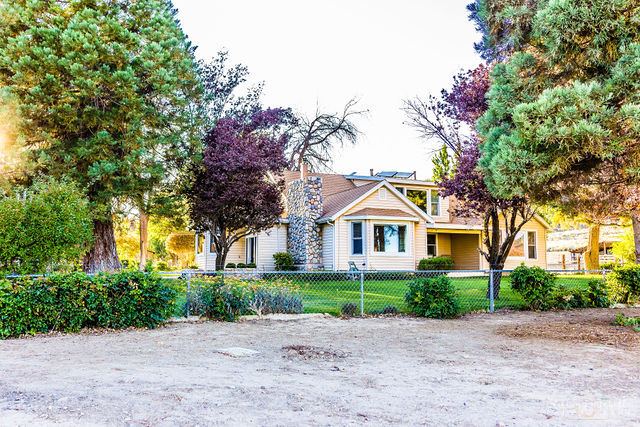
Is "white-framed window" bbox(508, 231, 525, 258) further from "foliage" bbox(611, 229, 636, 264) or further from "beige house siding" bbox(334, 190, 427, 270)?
"beige house siding" bbox(334, 190, 427, 270)

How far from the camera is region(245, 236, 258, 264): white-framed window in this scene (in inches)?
936

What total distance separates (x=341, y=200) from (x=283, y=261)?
383 cm

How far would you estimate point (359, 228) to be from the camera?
21.0m

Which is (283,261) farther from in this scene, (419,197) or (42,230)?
(42,230)

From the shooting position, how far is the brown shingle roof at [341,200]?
69.8ft

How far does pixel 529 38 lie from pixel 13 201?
32.2ft

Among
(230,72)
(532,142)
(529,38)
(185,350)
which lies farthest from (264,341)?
(230,72)

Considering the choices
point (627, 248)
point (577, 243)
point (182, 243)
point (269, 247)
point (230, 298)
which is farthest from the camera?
point (182, 243)

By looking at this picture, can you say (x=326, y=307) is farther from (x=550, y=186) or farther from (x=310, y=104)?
(x=310, y=104)

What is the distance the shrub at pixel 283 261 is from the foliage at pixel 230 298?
10915 mm

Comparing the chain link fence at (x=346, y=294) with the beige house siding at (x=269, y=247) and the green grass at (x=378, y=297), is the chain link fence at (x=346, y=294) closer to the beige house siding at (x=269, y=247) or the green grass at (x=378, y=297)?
the green grass at (x=378, y=297)

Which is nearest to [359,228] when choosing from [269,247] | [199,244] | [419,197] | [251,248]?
[269,247]

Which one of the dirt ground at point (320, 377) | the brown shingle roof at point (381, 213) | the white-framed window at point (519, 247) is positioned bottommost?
the dirt ground at point (320, 377)

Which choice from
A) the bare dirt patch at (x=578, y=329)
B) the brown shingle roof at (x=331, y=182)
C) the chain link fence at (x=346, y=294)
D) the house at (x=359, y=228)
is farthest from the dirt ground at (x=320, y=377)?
the brown shingle roof at (x=331, y=182)
